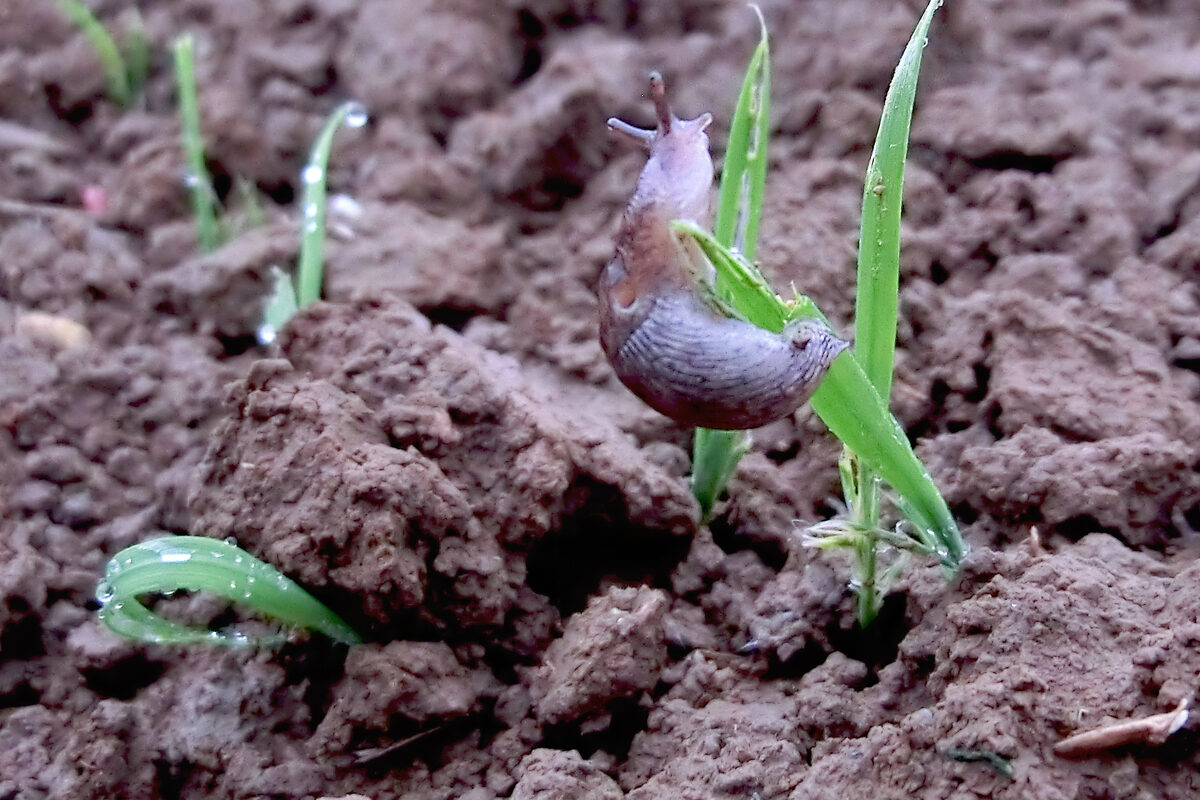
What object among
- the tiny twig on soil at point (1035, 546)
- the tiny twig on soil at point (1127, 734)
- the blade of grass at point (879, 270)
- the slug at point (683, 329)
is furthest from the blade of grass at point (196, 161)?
the tiny twig on soil at point (1127, 734)

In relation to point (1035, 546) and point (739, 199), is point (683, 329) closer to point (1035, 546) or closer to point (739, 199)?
point (739, 199)

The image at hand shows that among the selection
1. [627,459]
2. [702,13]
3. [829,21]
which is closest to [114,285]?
[627,459]

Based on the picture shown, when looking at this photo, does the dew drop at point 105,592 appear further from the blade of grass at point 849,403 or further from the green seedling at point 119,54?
the green seedling at point 119,54

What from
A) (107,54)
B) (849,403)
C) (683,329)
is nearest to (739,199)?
(683,329)

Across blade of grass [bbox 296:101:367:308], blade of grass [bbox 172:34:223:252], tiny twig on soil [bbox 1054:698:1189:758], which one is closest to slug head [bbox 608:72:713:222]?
blade of grass [bbox 296:101:367:308]

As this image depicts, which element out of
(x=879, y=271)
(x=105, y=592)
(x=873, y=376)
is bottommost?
(x=105, y=592)

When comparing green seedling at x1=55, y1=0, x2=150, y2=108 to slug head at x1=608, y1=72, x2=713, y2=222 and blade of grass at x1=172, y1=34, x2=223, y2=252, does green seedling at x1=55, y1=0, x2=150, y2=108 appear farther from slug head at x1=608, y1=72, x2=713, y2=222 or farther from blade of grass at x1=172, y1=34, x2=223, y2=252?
slug head at x1=608, y1=72, x2=713, y2=222
